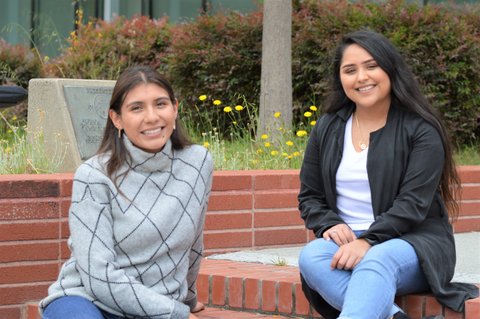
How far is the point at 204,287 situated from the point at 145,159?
1.22m

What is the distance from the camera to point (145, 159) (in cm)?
354

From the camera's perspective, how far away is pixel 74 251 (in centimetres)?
341

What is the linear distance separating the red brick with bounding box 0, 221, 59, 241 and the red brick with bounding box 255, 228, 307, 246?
48.2 inches

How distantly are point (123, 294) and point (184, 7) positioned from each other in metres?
12.7

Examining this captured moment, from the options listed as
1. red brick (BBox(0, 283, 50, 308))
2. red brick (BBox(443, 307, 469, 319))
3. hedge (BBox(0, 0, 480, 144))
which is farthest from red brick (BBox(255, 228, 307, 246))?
hedge (BBox(0, 0, 480, 144))

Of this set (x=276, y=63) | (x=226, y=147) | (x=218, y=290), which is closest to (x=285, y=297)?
(x=218, y=290)

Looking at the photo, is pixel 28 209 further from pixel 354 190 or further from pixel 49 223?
pixel 354 190

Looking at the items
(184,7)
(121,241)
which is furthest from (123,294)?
(184,7)

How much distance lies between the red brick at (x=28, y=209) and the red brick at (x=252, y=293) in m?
0.95

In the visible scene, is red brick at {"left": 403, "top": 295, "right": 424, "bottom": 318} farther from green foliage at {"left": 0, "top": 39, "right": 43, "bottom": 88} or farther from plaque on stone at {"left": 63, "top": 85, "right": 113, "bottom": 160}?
green foliage at {"left": 0, "top": 39, "right": 43, "bottom": 88}

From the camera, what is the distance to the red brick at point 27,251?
14.2 ft

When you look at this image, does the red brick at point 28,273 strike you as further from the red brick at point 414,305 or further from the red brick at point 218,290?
the red brick at point 414,305

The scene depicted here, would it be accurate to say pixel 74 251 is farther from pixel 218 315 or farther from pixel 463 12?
pixel 463 12

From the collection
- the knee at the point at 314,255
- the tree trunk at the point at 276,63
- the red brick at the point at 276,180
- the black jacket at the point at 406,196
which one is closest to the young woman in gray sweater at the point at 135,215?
the knee at the point at 314,255
